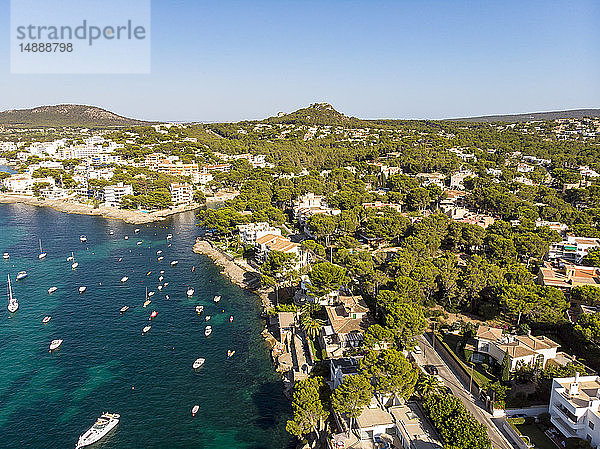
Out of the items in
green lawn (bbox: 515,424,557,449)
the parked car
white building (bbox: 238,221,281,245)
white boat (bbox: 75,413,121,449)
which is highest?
white building (bbox: 238,221,281,245)

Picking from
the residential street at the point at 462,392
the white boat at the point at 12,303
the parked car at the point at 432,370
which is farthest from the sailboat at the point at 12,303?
the parked car at the point at 432,370

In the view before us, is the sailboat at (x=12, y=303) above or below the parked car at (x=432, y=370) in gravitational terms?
below

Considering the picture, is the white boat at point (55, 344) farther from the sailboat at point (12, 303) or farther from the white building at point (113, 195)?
the white building at point (113, 195)

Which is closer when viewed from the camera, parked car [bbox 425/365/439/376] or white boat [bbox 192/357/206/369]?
parked car [bbox 425/365/439/376]

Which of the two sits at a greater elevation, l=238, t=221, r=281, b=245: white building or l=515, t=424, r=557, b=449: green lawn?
l=238, t=221, r=281, b=245: white building

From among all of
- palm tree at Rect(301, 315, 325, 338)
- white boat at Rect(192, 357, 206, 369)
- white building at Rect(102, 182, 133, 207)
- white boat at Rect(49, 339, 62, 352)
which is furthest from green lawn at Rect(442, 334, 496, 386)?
white building at Rect(102, 182, 133, 207)

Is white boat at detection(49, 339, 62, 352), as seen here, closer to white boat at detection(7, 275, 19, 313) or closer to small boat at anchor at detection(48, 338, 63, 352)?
small boat at anchor at detection(48, 338, 63, 352)

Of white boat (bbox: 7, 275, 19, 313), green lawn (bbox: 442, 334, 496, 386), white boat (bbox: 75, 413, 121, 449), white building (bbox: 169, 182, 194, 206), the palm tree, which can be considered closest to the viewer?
white boat (bbox: 75, 413, 121, 449)
